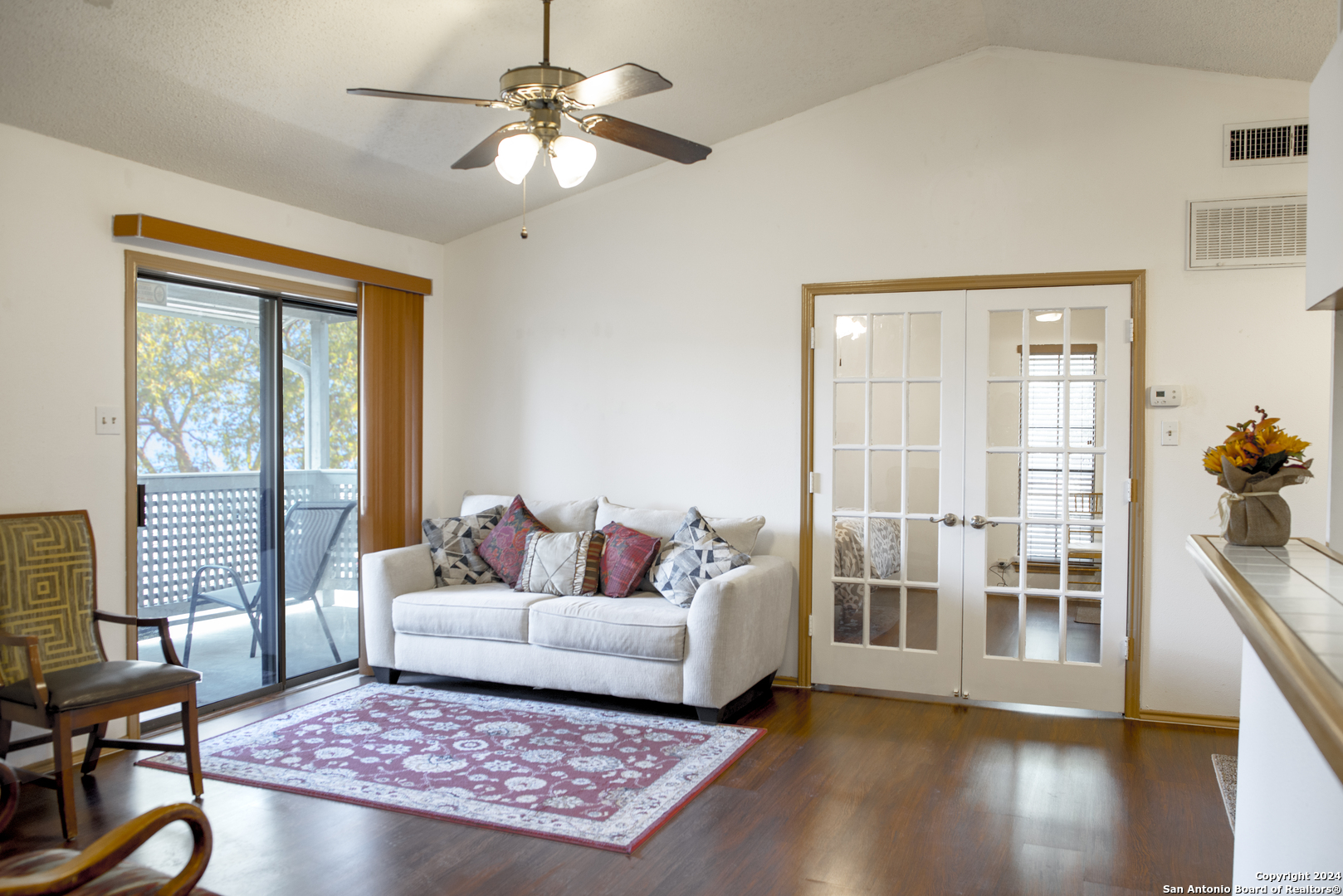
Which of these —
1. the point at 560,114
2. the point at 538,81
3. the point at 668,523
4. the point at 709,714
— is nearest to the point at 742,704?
the point at 709,714

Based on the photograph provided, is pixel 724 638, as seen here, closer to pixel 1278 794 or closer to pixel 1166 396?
pixel 1166 396

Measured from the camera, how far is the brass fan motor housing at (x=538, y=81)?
109 inches

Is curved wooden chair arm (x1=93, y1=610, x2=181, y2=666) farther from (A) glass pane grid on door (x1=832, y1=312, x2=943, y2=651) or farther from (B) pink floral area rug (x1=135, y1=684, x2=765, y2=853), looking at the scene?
(A) glass pane grid on door (x1=832, y1=312, x2=943, y2=651)

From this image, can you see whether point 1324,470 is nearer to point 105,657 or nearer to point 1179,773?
point 1179,773

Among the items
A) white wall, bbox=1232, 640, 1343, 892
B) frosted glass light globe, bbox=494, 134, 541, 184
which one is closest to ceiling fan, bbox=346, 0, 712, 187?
frosted glass light globe, bbox=494, 134, 541, 184

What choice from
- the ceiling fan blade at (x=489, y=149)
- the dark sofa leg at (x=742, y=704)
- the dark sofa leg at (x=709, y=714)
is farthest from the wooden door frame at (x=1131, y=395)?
the ceiling fan blade at (x=489, y=149)

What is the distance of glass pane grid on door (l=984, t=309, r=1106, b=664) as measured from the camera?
13.6 feet

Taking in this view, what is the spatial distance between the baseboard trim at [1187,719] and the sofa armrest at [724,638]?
1.72 meters

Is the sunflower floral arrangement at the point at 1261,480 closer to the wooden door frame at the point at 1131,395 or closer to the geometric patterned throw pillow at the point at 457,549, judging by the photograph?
the wooden door frame at the point at 1131,395

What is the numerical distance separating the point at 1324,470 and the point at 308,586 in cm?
474

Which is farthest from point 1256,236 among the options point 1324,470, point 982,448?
point 982,448

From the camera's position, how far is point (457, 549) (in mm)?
4848

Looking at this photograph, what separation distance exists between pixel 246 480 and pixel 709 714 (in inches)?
95.6

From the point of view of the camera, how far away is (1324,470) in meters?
3.86
